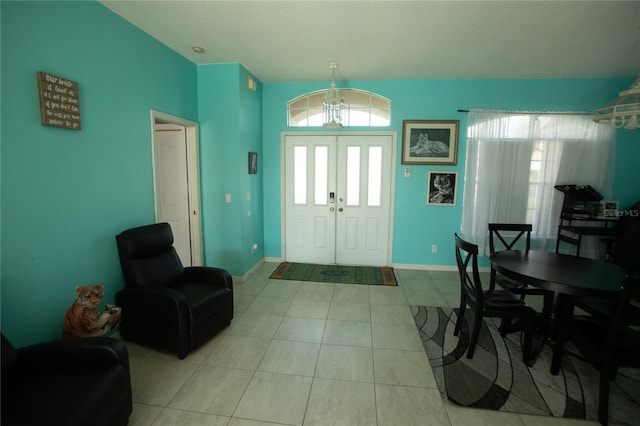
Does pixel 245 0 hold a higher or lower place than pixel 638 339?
higher

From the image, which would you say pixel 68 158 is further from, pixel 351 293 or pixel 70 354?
pixel 351 293

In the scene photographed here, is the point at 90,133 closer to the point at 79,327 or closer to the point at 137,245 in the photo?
the point at 137,245

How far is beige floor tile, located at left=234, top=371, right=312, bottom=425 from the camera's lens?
181 cm

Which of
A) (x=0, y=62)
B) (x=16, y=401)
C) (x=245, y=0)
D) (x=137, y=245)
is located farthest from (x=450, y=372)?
(x=0, y=62)

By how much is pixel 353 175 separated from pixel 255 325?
2609mm

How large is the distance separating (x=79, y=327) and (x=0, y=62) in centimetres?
174

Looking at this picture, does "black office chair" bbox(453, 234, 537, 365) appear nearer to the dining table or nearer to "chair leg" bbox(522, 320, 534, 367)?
"chair leg" bbox(522, 320, 534, 367)

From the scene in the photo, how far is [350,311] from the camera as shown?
10.5 feet

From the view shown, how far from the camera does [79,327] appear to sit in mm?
1979

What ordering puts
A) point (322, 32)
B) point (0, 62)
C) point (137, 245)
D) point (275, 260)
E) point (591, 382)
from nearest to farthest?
point (0, 62) < point (591, 382) < point (137, 245) < point (322, 32) < point (275, 260)

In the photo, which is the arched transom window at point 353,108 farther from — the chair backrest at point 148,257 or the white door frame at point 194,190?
the chair backrest at point 148,257

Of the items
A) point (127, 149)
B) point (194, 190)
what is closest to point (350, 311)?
point (194, 190)

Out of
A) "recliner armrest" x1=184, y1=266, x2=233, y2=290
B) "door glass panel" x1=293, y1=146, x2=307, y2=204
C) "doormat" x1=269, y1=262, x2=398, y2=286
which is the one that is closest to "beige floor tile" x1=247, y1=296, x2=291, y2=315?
"recliner armrest" x1=184, y1=266, x2=233, y2=290

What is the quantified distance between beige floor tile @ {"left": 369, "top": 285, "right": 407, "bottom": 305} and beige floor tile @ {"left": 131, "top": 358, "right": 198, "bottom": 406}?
208cm
